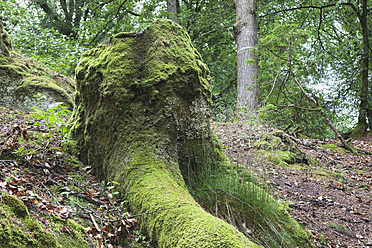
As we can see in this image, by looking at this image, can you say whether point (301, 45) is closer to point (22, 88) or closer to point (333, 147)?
point (333, 147)

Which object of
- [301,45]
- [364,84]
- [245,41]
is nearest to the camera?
[245,41]

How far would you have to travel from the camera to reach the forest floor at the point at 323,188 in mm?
3296

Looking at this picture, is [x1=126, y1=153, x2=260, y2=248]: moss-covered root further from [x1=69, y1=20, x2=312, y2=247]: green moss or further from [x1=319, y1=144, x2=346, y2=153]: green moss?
[x1=319, y1=144, x2=346, y2=153]: green moss

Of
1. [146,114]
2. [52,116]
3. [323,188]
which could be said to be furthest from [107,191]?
[323,188]

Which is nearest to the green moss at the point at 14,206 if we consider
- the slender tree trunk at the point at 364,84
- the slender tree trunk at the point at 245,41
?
the slender tree trunk at the point at 245,41

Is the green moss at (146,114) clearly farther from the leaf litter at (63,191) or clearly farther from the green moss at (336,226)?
the green moss at (336,226)

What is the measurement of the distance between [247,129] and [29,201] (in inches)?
183

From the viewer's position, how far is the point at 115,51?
343 centimetres

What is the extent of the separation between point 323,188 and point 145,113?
3422 millimetres

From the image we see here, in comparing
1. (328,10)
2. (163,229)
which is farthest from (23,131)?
(328,10)

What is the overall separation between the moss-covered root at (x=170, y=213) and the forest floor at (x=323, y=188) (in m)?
0.99

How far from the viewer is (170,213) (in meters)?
2.19

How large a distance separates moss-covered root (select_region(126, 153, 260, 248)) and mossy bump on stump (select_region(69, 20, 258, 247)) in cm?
1

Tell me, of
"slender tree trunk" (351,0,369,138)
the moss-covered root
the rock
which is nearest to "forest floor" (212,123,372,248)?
the moss-covered root
